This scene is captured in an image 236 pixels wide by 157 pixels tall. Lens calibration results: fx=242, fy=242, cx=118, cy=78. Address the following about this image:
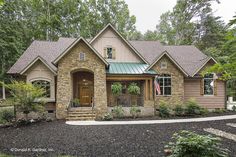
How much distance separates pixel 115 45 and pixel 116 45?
0.28ft

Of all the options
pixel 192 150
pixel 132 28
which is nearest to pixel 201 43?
pixel 132 28

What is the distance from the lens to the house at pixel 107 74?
58.0ft

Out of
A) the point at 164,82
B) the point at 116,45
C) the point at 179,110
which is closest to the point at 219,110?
the point at 179,110

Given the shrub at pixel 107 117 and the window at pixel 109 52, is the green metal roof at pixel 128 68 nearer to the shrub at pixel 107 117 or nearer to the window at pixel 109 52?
the window at pixel 109 52

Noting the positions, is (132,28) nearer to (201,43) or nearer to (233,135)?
(201,43)

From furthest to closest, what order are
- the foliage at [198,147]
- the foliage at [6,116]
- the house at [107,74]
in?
the house at [107,74]
the foliage at [6,116]
the foliage at [198,147]

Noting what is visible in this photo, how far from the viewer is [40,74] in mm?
18375

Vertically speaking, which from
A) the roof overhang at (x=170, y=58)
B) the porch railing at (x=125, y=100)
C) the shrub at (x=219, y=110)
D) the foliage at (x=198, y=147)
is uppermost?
the roof overhang at (x=170, y=58)

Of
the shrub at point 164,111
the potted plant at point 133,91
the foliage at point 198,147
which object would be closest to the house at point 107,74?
the potted plant at point 133,91

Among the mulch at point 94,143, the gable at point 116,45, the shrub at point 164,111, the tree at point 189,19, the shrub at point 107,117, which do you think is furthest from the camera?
the tree at point 189,19

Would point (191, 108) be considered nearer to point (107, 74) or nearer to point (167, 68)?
point (167, 68)

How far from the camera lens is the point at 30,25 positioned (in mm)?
38656

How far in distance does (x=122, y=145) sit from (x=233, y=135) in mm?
5479

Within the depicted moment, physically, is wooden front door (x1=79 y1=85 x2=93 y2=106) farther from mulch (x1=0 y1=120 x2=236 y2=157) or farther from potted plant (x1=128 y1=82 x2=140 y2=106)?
mulch (x1=0 y1=120 x2=236 y2=157)
